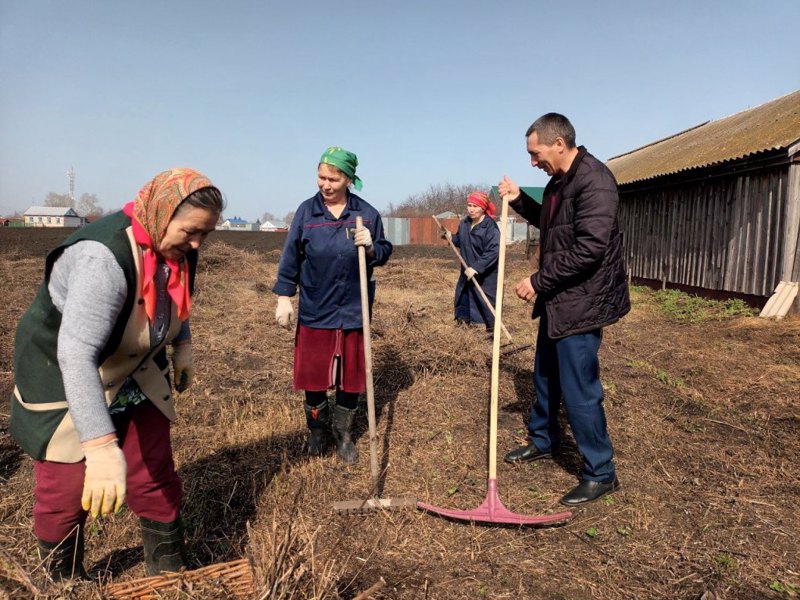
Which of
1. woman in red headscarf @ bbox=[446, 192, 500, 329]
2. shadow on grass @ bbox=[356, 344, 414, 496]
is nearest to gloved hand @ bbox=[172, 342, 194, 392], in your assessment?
shadow on grass @ bbox=[356, 344, 414, 496]

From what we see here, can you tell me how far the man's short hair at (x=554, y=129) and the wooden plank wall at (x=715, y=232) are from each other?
698 cm

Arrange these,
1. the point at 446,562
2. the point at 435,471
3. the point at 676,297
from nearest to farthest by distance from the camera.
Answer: the point at 446,562 < the point at 435,471 < the point at 676,297

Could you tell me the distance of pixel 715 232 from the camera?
9766 millimetres

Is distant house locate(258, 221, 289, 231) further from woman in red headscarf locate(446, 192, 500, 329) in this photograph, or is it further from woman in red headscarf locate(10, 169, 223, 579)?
woman in red headscarf locate(10, 169, 223, 579)

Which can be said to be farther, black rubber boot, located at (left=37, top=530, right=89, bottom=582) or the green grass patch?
the green grass patch

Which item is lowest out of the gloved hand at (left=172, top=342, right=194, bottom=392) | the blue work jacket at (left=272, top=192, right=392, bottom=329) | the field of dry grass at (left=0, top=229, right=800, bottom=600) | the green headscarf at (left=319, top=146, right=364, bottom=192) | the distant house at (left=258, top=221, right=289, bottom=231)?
the field of dry grass at (left=0, top=229, right=800, bottom=600)

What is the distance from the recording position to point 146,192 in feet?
5.83

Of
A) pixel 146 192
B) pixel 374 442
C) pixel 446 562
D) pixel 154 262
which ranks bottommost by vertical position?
pixel 446 562

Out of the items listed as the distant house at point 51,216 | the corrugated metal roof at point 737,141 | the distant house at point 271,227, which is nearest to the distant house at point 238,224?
the distant house at point 271,227

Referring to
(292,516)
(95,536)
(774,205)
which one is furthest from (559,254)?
(774,205)

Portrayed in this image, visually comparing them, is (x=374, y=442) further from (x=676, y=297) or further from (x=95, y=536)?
(x=676, y=297)

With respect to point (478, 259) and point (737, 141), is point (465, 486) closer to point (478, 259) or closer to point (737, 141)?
point (478, 259)

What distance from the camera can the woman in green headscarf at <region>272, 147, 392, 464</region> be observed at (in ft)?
11.1

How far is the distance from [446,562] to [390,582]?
32cm
